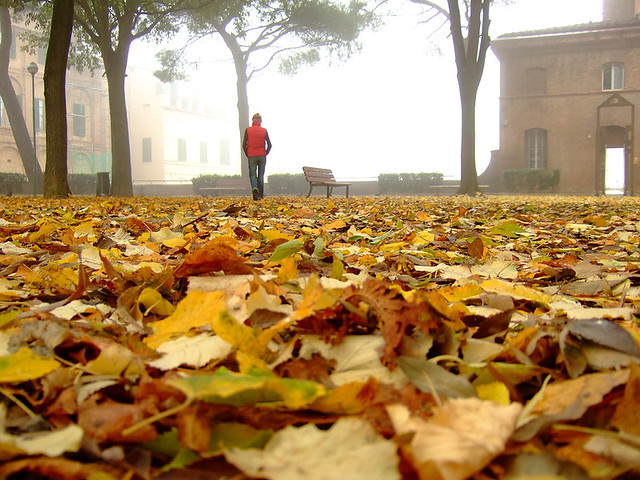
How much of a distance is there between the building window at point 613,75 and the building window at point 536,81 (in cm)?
285

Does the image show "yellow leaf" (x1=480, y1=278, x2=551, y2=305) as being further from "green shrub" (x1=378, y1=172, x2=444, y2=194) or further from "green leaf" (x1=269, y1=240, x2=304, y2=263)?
"green shrub" (x1=378, y1=172, x2=444, y2=194)

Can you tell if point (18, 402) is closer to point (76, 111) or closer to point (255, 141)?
point (255, 141)

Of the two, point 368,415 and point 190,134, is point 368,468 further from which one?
point 190,134

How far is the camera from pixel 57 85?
10.6 meters

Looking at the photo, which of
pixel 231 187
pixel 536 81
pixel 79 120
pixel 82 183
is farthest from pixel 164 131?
pixel 536 81

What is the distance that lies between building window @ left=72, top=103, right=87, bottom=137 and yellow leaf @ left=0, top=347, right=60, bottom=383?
45.5m

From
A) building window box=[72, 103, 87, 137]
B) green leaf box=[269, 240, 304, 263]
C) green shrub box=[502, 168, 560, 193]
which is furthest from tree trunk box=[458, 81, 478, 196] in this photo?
building window box=[72, 103, 87, 137]

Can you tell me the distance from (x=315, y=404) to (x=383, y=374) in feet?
0.49

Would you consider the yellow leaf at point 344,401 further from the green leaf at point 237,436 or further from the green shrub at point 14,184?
the green shrub at point 14,184

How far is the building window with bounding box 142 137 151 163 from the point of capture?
48263mm

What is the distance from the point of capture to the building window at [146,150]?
48.3m

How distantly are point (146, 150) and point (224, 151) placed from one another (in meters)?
10.0

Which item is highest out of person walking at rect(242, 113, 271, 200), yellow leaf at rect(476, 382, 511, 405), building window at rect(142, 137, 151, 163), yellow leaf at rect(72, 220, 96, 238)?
building window at rect(142, 137, 151, 163)

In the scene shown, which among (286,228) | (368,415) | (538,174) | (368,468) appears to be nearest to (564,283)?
(368,415)
